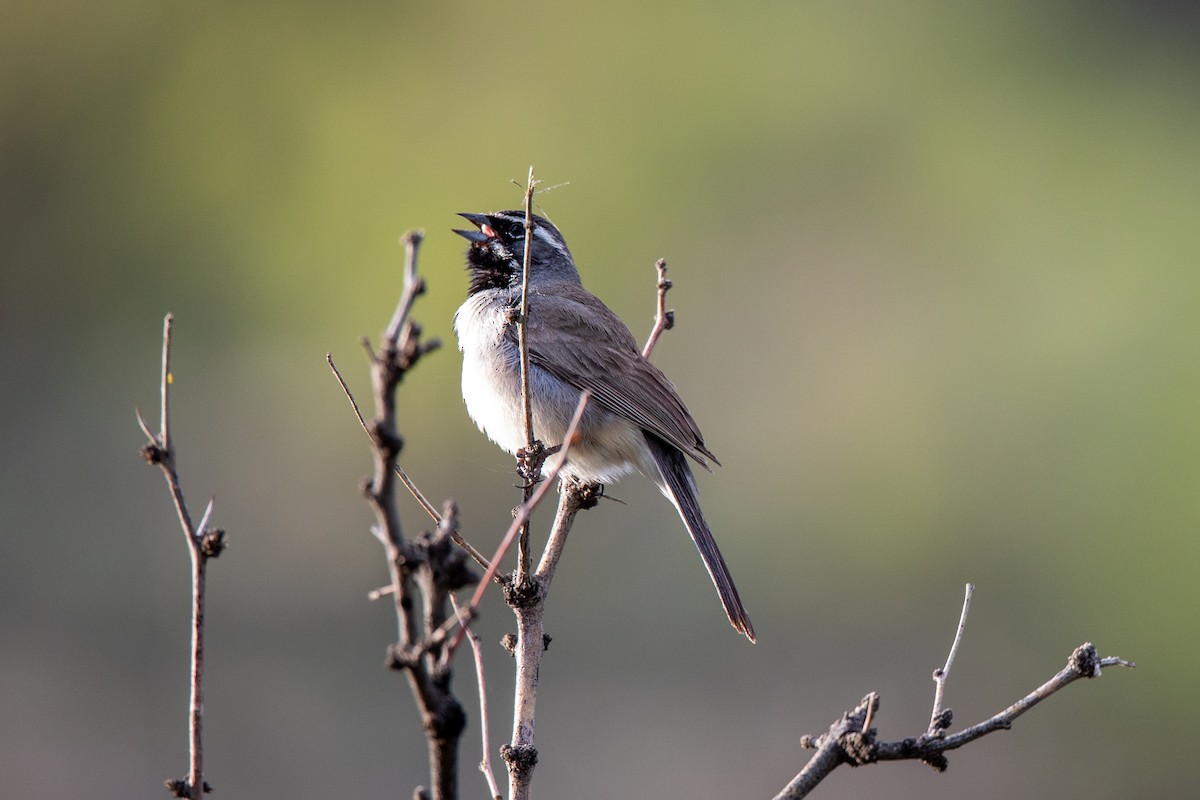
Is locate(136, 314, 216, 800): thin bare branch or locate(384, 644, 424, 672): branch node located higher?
locate(136, 314, 216, 800): thin bare branch

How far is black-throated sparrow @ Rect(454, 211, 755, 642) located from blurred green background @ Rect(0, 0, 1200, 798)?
471 centimetres

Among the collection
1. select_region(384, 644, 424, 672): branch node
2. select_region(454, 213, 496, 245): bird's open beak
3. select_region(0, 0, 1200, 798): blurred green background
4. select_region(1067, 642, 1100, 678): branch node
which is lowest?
select_region(384, 644, 424, 672): branch node

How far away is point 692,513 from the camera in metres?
5.22

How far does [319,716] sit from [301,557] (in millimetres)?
2014

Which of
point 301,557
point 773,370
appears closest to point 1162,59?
point 773,370

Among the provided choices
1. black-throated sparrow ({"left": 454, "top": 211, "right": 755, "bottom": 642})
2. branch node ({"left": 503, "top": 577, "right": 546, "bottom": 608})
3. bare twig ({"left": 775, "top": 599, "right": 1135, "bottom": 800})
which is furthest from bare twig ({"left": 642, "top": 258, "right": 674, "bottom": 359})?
bare twig ({"left": 775, "top": 599, "right": 1135, "bottom": 800})

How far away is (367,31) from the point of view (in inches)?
726

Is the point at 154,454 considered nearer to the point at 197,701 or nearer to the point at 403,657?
the point at 197,701

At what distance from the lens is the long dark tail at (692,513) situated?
4.60 m

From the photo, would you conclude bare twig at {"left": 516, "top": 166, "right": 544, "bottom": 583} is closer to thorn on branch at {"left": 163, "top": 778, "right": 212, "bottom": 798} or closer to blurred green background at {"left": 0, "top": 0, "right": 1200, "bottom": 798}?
thorn on branch at {"left": 163, "top": 778, "right": 212, "bottom": 798}

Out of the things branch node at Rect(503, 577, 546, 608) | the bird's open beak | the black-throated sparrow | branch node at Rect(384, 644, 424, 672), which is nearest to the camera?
branch node at Rect(384, 644, 424, 672)

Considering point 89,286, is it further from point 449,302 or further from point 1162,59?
point 1162,59

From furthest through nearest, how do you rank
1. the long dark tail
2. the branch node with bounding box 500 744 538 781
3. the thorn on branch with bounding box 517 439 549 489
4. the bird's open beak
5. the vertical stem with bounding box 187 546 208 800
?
the bird's open beak → the long dark tail → the thorn on branch with bounding box 517 439 549 489 → the branch node with bounding box 500 744 538 781 → the vertical stem with bounding box 187 546 208 800

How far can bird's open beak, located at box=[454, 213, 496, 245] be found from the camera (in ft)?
19.2
